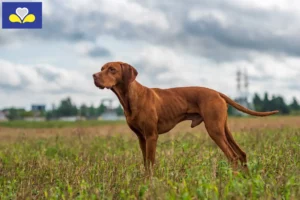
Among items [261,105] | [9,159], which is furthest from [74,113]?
[9,159]

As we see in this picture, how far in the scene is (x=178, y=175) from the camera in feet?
24.4

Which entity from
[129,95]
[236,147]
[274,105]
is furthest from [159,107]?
[274,105]

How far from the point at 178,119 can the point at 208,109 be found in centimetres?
64

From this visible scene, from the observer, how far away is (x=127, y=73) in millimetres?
8094

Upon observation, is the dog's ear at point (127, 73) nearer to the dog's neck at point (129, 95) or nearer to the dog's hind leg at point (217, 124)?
the dog's neck at point (129, 95)

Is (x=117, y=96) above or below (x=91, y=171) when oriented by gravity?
above

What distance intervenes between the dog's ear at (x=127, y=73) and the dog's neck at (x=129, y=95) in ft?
0.30

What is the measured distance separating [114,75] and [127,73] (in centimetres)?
25

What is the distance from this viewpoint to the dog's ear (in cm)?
809

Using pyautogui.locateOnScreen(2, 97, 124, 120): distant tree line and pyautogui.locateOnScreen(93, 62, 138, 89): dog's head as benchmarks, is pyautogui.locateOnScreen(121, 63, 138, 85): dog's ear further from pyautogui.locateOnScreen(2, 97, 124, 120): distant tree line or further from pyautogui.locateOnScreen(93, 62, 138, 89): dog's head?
pyautogui.locateOnScreen(2, 97, 124, 120): distant tree line

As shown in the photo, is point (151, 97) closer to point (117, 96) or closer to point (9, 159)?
point (117, 96)

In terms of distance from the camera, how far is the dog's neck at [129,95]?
810 cm

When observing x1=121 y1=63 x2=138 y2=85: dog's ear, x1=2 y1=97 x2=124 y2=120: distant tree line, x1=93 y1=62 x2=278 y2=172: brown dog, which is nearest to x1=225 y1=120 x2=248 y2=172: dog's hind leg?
x1=93 y1=62 x2=278 y2=172: brown dog

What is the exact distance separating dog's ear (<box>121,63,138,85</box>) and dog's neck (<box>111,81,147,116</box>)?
9cm
